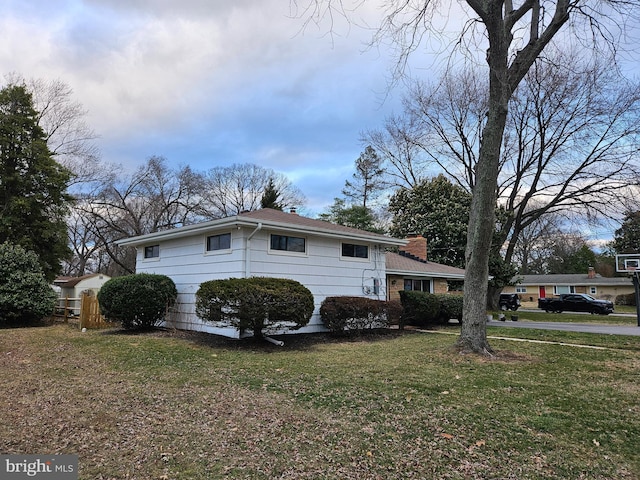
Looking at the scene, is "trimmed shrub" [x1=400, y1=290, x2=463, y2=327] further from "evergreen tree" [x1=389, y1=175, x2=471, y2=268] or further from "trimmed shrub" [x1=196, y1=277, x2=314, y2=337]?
"evergreen tree" [x1=389, y1=175, x2=471, y2=268]

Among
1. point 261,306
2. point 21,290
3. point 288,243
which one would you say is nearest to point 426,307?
point 288,243

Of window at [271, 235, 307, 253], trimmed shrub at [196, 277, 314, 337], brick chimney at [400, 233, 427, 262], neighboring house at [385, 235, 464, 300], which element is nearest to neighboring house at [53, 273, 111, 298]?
window at [271, 235, 307, 253]

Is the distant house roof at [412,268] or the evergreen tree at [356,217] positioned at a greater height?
the evergreen tree at [356,217]

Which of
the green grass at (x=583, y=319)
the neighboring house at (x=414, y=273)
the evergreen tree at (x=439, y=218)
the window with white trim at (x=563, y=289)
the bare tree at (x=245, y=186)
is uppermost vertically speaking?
the bare tree at (x=245, y=186)

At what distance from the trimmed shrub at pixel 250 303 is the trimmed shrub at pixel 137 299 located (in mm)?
2854

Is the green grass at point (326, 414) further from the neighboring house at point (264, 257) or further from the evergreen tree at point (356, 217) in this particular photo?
the evergreen tree at point (356, 217)

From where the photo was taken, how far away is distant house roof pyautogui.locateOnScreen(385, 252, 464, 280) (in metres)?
16.9

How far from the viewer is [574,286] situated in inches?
1641

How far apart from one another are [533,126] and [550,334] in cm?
1719

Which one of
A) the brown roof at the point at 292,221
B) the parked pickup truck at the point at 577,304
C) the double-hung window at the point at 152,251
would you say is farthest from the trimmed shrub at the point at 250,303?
the parked pickup truck at the point at 577,304

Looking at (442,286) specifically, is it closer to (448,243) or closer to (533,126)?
(448,243)

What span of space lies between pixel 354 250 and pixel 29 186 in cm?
1606

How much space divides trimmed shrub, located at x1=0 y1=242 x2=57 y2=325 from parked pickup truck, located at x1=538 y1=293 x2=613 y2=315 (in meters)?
31.3

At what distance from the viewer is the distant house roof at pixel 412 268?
663 inches
